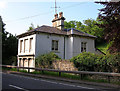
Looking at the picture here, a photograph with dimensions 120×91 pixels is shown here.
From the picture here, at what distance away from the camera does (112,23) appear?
1174 cm

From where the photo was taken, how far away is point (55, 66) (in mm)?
19891

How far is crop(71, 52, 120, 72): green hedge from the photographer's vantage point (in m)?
13.1

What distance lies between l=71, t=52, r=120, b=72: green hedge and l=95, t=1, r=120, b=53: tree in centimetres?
158

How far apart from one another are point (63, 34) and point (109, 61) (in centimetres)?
1292

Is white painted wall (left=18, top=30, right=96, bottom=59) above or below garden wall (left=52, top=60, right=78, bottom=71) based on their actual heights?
above

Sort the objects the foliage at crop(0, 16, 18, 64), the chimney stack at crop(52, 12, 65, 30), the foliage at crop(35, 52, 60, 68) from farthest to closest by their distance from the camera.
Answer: the foliage at crop(0, 16, 18, 64) → the chimney stack at crop(52, 12, 65, 30) → the foliage at crop(35, 52, 60, 68)

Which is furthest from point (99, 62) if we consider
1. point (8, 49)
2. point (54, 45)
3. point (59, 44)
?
point (8, 49)

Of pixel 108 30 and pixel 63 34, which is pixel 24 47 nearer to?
pixel 63 34

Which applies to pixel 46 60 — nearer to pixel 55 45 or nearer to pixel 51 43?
pixel 51 43

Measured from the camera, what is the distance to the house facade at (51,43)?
77.7ft

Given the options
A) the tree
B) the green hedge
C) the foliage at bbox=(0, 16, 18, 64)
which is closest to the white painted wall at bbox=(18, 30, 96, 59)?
the foliage at bbox=(0, 16, 18, 64)

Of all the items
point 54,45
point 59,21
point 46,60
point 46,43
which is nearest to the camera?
point 46,60

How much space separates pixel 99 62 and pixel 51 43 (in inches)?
455

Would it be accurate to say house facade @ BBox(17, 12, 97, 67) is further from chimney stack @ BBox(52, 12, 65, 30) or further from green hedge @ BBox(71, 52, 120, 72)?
green hedge @ BBox(71, 52, 120, 72)
